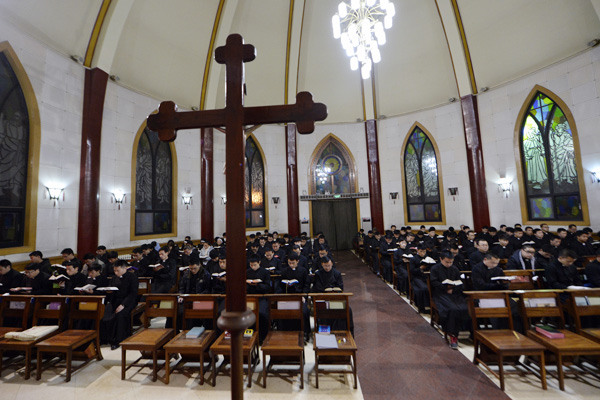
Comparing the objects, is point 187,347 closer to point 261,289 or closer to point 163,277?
point 261,289

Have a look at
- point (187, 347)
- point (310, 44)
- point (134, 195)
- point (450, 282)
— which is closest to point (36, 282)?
point (187, 347)

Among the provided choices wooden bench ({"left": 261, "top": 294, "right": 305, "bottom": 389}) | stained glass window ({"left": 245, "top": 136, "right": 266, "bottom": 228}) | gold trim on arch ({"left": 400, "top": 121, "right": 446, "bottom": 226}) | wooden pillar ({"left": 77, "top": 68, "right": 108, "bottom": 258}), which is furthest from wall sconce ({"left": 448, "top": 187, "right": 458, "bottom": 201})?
wooden pillar ({"left": 77, "top": 68, "right": 108, "bottom": 258})

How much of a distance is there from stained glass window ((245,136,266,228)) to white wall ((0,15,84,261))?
6.54 metres

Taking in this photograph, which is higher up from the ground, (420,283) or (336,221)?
(336,221)

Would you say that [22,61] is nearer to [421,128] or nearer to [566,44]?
[421,128]

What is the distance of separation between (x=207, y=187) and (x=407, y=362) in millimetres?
9307

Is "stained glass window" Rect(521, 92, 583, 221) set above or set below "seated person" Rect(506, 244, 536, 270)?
above

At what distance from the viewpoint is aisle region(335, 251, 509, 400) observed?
10.0 feet

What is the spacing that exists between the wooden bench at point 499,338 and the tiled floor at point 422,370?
0.50 feet

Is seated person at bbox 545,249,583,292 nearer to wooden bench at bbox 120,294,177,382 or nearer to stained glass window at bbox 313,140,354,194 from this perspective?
wooden bench at bbox 120,294,177,382

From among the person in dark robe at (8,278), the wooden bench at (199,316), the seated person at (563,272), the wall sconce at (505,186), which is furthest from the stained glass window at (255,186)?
the seated person at (563,272)

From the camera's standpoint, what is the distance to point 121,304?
4.61m

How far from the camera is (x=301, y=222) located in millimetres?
13320

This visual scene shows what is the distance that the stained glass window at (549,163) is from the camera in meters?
8.40
